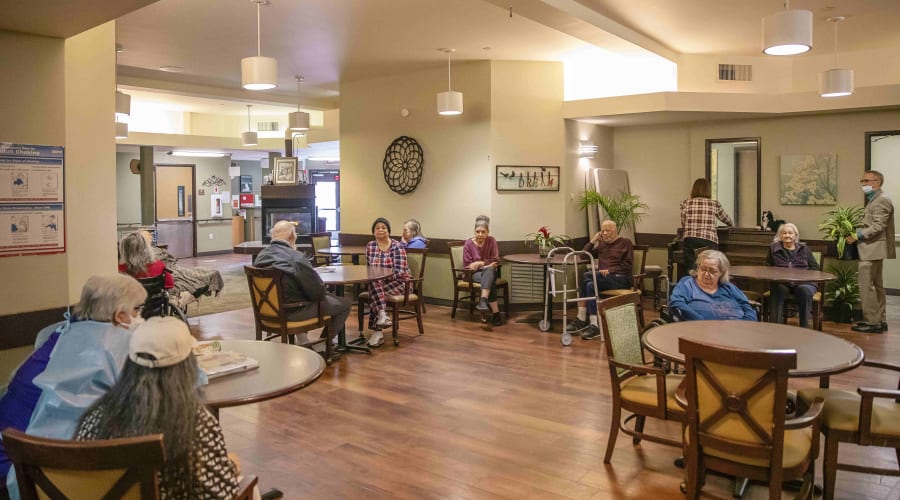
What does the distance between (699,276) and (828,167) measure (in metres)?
5.32

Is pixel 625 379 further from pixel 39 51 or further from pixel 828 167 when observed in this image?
pixel 828 167

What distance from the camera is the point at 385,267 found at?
638 centimetres

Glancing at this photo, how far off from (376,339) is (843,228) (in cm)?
506

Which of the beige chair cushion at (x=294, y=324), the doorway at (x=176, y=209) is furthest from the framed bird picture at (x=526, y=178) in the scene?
the doorway at (x=176, y=209)

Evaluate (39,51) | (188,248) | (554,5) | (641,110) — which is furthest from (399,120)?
(188,248)

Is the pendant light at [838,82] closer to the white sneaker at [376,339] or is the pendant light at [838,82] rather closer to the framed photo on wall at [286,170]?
the white sneaker at [376,339]

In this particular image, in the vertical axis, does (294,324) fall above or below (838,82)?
below

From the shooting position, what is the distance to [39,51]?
3.39 m

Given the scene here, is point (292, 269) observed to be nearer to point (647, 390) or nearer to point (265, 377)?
point (265, 377)

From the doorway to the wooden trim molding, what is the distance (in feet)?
36.6

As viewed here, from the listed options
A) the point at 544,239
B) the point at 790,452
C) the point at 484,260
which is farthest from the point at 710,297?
the point at 484,260

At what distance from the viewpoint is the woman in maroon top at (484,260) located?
726 centimetres

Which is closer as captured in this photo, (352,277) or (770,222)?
(352,277)

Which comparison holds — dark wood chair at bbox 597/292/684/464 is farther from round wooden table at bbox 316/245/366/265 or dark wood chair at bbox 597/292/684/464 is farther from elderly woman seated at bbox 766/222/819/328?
round wooden table at bbox 316/245/366/265
